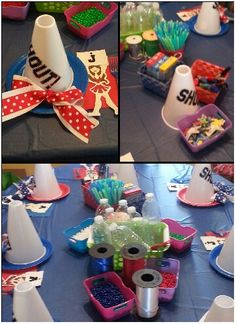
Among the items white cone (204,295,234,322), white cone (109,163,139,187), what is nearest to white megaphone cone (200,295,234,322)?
white cone (204,295,234,322)

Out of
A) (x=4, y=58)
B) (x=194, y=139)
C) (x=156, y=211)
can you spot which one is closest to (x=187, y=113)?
(x=194, y=139)

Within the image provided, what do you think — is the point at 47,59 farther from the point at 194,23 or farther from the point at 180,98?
the point at 194,23

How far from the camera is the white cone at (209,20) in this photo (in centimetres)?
210

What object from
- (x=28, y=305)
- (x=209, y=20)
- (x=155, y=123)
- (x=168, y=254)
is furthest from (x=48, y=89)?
(x=209, y=20)

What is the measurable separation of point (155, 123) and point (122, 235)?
402mm

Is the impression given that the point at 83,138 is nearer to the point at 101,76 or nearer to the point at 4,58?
the point at 101,76

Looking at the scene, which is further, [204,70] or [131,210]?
[204,70]

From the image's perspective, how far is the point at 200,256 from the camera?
166 cm

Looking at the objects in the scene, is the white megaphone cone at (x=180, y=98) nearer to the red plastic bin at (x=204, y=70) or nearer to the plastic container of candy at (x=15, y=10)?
the red plastic bin at (x=204, y=70)

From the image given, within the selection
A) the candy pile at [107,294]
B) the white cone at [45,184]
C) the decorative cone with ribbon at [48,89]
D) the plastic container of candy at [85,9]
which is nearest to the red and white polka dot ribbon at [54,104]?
the decorative cone with ribbon at [48,89]

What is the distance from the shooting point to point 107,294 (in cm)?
146

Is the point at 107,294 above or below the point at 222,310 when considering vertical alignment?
below

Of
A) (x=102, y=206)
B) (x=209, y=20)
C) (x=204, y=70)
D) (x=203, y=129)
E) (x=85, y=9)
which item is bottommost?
(x=102, y=206)

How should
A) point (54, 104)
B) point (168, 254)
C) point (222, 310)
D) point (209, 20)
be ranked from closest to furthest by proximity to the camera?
1. point (222, 310)
2. point (54, 104)
3. point (168, 254)
4. point (209, 20)
